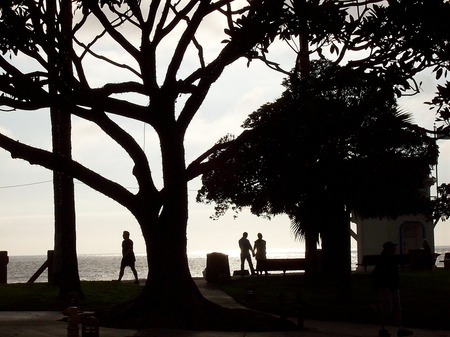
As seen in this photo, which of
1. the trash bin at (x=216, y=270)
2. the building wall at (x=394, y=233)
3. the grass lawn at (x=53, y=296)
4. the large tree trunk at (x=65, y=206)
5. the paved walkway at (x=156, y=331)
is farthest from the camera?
the building wall at (x=394, y=233)

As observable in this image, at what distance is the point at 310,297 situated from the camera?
2505 centimetres

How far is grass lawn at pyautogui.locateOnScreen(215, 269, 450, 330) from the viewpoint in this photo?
65.3ft

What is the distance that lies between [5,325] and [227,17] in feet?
25.5

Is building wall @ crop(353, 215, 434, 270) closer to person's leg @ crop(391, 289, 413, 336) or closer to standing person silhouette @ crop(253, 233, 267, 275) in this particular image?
standing person silhouette @ crop(253, 233, 267, 275)

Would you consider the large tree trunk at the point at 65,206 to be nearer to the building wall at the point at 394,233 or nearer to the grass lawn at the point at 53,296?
the grass lawn at the point at 53,296

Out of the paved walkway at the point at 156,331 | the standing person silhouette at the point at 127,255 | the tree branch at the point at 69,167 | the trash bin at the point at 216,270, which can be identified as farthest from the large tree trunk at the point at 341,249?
the standing person silhouette at the point at 127,255

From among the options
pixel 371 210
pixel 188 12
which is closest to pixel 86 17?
pixel 188 12

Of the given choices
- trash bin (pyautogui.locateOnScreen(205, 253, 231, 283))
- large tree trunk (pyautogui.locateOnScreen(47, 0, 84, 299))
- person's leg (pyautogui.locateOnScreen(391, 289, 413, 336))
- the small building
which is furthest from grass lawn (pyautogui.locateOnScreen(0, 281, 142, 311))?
the small building

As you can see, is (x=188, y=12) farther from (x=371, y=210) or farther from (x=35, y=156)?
(x=371, y=210)

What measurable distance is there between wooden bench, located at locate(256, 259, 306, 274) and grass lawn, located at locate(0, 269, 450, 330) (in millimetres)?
1863

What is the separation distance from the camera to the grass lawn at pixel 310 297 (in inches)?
799

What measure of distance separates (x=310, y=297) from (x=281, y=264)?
952 centimetres

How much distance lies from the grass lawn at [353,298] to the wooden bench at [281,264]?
0.60m

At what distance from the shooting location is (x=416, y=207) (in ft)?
91.4
